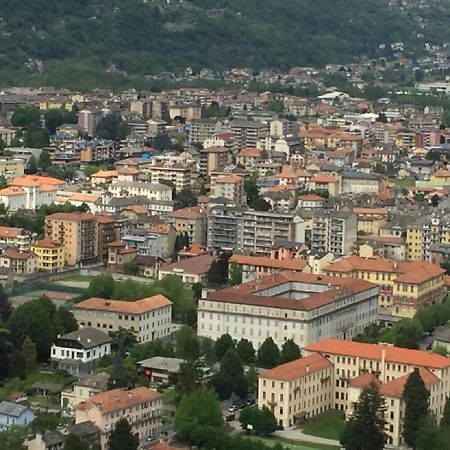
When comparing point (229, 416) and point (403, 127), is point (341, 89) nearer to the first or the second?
point (403, 127)

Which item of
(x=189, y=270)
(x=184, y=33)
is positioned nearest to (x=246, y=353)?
(x=189, y=270)

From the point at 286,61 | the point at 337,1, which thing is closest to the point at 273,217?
the point at 286,61

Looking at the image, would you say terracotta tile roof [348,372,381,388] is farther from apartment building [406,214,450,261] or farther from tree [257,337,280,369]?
apartment building [406,214,450,261]

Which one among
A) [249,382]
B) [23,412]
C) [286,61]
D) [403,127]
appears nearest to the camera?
[23,412]

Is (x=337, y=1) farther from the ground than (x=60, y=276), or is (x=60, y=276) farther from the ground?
(x=337, y=1)

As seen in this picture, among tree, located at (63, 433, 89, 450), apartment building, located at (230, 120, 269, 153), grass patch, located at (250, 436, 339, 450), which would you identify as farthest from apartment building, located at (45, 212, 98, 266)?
apartment building, located at (230, 120, 269, 153)

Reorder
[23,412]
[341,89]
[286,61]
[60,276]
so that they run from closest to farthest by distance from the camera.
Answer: [23,412] → [60,276] → [341,89] → [286,61]
